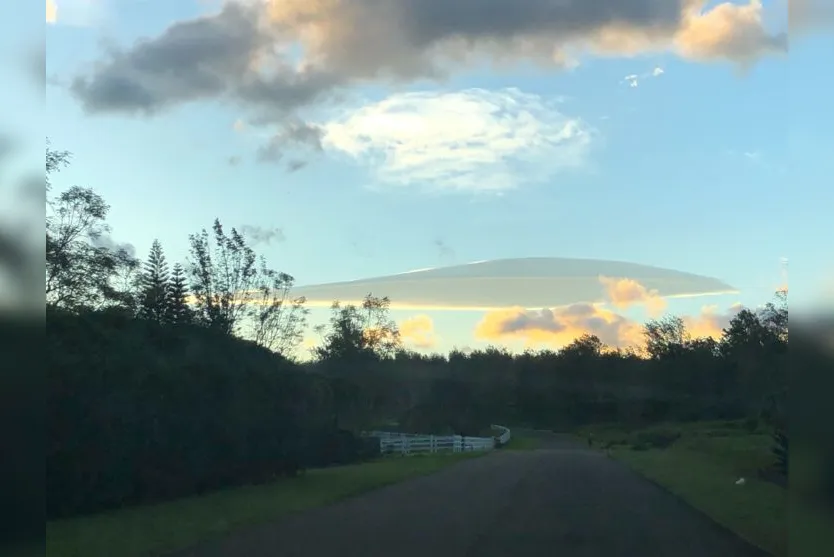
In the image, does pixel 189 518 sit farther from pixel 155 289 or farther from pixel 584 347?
pixel 584 347

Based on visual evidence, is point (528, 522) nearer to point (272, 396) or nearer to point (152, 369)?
point (152, 369)

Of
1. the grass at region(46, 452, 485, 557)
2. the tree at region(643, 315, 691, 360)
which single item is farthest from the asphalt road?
the tree at region(643, 315, 691, 360)

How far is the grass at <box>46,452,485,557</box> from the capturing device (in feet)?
46.2

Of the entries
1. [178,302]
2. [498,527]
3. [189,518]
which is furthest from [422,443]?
[498,527]

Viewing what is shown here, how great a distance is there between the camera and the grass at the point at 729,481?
1590cm

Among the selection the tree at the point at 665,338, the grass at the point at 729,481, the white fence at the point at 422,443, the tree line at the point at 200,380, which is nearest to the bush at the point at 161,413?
the tree line at the point at 200,380

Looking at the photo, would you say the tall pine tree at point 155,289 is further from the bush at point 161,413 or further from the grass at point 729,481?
the grass at point 729,481

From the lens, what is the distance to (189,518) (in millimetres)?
17938

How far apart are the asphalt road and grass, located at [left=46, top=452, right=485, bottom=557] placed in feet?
2.23

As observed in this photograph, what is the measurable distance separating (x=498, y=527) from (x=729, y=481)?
469 inches

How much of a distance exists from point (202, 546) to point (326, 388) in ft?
68.8

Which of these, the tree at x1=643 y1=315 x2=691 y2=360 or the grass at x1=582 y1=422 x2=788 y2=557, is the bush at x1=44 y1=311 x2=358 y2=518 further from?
the tree at x1=643 y1=315 x2=691 y2=360

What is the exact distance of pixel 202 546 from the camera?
45.9 ft

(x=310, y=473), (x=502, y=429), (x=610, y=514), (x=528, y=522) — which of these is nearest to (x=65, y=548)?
(x=528, y=522)
